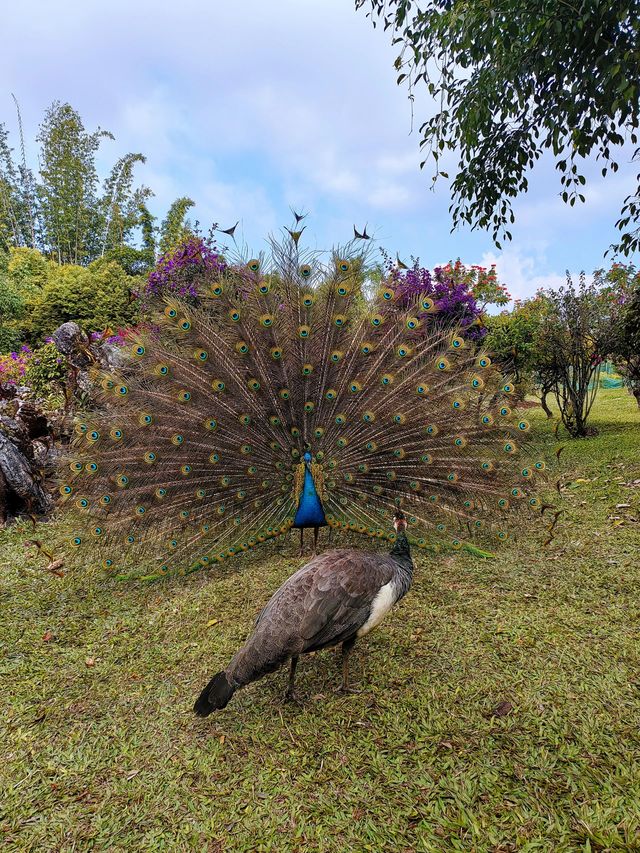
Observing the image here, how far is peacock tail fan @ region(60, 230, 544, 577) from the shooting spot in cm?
479

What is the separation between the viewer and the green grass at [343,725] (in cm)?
239

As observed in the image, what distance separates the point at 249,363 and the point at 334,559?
245cm

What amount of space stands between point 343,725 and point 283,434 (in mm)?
2606

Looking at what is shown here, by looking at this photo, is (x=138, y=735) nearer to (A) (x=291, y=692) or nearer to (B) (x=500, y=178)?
(A) (x=291, y=692)

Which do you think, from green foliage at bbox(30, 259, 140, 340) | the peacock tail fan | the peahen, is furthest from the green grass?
green foliage at bbox(30, 259, 140, 340)

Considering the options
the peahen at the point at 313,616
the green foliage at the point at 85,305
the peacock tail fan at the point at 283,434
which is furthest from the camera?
the green foliage at the point at 85,305

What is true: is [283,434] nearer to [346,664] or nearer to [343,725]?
[346,664]

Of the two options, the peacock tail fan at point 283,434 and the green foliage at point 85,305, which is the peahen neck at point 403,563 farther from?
the green foliage at point 85,305

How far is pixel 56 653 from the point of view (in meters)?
4.00

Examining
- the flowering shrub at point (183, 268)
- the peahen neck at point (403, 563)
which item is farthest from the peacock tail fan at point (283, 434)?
the flowering shrub at point (183, 268)

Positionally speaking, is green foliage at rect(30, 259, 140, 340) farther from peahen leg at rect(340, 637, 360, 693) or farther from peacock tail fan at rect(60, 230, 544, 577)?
peahen leg at rect(340, 637, 360, 693)

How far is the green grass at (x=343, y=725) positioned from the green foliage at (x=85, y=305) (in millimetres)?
11959

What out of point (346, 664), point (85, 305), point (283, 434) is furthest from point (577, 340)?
point (85, 305)

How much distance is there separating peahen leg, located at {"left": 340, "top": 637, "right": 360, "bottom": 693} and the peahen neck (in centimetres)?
43
